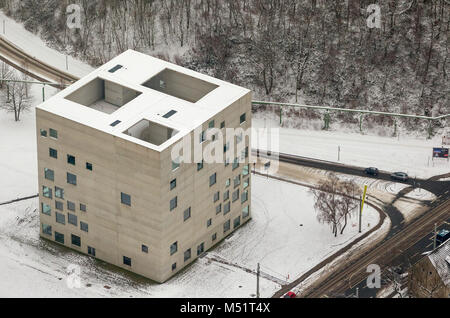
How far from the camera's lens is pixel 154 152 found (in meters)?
200
